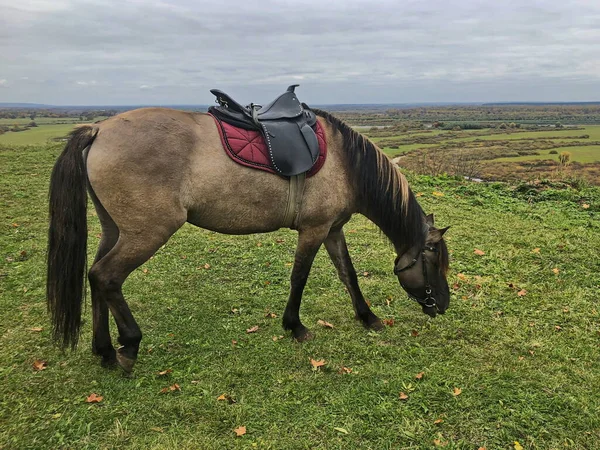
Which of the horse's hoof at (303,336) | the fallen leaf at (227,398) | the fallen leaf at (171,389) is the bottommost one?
the fallen leaf at (227,398)

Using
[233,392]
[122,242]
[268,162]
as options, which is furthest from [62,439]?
[268,162]

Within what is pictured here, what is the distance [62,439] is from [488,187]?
9934 mm

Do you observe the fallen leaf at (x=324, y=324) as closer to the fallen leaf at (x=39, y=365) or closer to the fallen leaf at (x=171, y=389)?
the fallen leaf at (x=171, y=389)

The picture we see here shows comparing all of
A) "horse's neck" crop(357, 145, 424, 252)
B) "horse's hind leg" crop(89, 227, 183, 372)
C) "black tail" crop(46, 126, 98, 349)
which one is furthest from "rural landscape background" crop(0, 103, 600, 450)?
"horse's neck" crop(357, 145, 424, 252)

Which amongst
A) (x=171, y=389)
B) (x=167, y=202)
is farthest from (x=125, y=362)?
(x=167, y=202)

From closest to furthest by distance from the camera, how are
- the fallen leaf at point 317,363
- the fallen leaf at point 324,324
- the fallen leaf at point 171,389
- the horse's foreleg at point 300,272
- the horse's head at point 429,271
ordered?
the fallen leaf at point 171,389
the fallen leaf at point 317,363
the horse's foreleg at point 300,272
the horse's head at point 429,271
the fallen leaf at point 324,324

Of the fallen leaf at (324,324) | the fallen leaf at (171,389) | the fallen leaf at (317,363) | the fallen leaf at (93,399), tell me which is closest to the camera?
the fallen leaf at (93,399)

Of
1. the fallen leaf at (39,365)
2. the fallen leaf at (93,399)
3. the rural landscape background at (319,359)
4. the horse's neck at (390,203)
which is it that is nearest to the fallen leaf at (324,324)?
the rural landscape background at (319,359)

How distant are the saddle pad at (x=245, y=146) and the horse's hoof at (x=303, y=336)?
1.57 m

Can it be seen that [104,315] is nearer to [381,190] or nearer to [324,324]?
[324,324]

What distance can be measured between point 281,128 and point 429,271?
193 cm

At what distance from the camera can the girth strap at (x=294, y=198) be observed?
3.59m

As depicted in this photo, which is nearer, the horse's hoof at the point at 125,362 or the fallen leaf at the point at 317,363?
the horse's hoof at the point at 125,362

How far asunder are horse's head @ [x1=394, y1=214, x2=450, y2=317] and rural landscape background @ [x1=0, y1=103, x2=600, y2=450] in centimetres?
33
